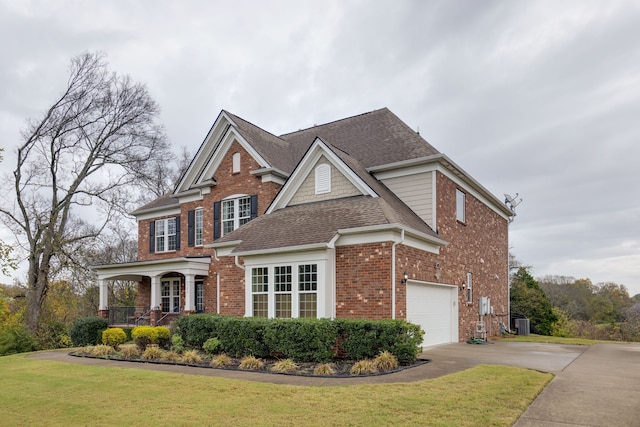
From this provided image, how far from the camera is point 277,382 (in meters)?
9.84

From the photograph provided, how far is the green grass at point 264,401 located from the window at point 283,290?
4.75 meters

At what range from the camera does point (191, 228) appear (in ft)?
77.4

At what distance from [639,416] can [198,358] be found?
32.3 feet

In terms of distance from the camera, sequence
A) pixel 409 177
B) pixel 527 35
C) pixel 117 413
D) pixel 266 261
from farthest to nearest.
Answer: pixel 409 177 → pixel 266 261 → pixel 527 35 → pixel 117 413

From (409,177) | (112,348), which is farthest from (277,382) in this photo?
(409,177)

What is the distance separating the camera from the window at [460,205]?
62.5 ft

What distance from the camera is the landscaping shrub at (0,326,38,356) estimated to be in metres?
19.4

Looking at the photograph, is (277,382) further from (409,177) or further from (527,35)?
(527,35)

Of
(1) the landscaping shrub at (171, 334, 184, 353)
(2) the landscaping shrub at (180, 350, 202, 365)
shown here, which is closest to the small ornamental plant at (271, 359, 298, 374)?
(2) the landscaping shrub at (180, 350, 202, 365)

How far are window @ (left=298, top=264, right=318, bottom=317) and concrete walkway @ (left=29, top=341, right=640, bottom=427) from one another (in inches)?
137

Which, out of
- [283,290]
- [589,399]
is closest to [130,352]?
[283,290]

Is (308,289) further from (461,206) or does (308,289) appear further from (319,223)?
(461,206)

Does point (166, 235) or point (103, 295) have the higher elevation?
point (166, 235)

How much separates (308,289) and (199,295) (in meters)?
9.97
